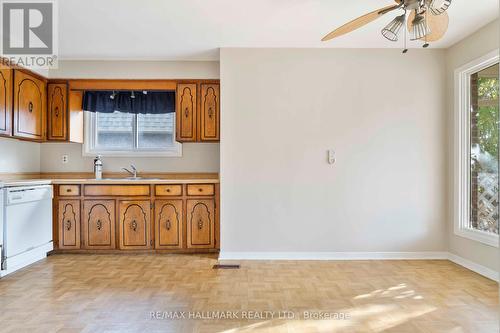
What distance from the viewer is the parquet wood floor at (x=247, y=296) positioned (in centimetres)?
225

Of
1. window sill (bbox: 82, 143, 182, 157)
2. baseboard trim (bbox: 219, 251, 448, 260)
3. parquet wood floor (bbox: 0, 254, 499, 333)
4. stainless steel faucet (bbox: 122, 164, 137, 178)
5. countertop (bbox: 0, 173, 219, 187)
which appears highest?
window sill (bbox: 82, 143, 182, 157)

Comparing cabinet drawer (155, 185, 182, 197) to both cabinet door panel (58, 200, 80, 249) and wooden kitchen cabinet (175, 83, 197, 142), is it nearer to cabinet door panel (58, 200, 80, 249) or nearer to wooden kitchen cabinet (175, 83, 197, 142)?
wooden kitchen cabinet (175, 83, 197, 142)

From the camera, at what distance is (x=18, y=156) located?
13.9 ft

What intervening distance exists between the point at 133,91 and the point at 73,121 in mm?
856

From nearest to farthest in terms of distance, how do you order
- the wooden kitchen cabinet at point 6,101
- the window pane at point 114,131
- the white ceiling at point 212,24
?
the white ceiling at point 212,24 → the wooden kitchen cabinet at point 6,101 → the window pane at point 114,131

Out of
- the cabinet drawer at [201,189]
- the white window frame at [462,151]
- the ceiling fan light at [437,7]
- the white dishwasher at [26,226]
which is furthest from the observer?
the cabinet drawer at [201,189]

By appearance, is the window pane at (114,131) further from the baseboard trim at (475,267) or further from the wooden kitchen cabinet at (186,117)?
the baseboard trim at (475,267)

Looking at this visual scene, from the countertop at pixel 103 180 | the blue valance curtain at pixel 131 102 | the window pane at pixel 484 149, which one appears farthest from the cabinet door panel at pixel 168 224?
the window pane at pixel 484 149

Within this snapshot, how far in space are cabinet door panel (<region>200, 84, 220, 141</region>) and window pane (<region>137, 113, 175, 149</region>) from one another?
646mm

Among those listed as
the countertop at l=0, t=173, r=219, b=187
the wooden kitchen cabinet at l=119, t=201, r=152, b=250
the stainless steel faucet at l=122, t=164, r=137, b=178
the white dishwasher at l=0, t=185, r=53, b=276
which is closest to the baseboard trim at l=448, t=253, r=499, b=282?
the countertop at l=0, t=173, r=219, b=187

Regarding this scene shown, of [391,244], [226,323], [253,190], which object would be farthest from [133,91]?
[391,244]

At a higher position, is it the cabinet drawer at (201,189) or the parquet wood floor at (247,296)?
the cabinet drawer at (201,189)

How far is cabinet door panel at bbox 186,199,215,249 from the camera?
4094 millimetres

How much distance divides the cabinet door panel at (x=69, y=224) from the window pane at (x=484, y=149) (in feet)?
14.7
